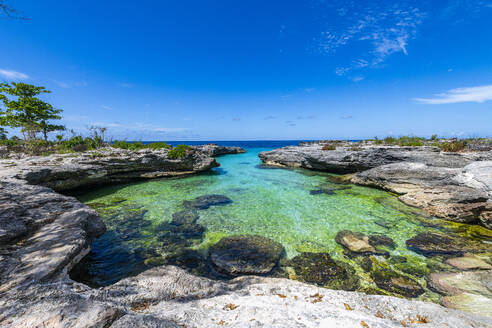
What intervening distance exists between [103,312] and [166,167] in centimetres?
1669

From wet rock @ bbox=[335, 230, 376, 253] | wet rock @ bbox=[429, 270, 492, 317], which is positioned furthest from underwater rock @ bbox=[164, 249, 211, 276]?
wet rock @ bbox=[429, 270, 492, 317]

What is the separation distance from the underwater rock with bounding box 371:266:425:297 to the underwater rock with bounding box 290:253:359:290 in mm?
578

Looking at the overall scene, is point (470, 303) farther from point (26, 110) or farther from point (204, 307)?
point (26, 110)

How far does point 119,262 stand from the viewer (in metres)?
5.06

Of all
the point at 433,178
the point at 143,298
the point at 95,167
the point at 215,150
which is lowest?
the point at 143,298

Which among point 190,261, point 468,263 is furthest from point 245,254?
point 468,263

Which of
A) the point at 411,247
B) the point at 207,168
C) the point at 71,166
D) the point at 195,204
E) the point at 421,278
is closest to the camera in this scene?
the point at 421,278

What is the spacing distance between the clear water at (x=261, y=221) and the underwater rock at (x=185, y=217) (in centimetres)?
32

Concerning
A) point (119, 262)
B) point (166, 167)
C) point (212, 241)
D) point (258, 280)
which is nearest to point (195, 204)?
point (212, 241)

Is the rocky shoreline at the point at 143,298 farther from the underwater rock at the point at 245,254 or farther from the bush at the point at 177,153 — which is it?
the bush at the point at 177,153

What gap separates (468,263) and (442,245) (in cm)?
104

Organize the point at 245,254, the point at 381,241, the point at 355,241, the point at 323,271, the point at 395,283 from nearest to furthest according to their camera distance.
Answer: the point at 395,283 → the point at 323,271 → the point at 245,254 → the point at 355,241 → the point at 381,241

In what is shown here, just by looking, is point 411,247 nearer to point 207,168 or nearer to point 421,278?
point 421,278

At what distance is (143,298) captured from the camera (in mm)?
2984
